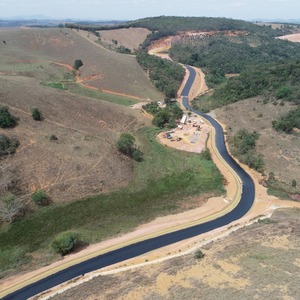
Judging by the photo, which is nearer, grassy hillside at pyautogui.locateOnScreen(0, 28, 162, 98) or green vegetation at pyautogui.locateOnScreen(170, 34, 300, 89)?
grassy hillside at pyautogui.locateOnScreen(0, 28, 162, 98)

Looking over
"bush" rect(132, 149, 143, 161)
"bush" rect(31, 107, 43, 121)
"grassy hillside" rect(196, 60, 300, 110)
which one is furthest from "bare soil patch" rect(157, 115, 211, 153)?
"bush" rect(31, 107, 43, 121)

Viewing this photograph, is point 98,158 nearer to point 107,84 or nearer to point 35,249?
point 35,249

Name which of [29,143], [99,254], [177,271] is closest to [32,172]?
[29,143]

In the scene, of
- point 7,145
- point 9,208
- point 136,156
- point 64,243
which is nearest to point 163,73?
point 136,156

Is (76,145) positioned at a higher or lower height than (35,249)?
higher

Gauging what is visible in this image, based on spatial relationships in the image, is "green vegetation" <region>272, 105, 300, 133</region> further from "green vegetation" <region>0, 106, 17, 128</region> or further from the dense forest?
"green vegetation" <region>0, 106, 17, 128</region>
